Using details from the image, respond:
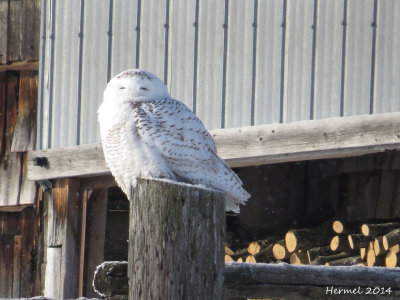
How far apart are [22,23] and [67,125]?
1647mm

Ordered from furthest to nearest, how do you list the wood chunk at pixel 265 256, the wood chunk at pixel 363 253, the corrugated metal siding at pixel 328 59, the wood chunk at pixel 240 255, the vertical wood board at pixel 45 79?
the vertical wood board at pixel 45 79, the wood chunk at pixel 240 255, the wood chunk at pixel 265 256, the wood chunk at pixel 363 253, the corrugated metal siding at pixel 328 59

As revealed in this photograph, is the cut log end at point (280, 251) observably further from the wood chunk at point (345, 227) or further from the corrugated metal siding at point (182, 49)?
the corrugated metal siding at point (182, 49)

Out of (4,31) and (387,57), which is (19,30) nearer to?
(4,31)

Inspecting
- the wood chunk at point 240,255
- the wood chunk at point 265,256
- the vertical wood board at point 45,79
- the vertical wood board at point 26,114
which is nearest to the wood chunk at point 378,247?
the wood chunk at point 265,256

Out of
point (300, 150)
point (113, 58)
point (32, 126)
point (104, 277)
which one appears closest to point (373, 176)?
point (300, 150)

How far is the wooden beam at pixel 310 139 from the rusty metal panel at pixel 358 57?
174 mm

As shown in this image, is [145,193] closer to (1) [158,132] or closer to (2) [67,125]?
(1) [158,132]

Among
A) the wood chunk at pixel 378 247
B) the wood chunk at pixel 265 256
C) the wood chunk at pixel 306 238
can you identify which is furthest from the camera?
the wood chunk at pixel 265 256

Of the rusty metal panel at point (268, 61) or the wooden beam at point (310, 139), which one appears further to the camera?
the rusty metal panel at point (268, 61)

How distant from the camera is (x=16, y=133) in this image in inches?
376

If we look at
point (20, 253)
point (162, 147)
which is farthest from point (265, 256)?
point (162, 147)

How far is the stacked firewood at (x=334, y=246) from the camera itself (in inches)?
288

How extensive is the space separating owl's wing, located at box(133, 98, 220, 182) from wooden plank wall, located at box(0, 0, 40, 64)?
4.51 metres

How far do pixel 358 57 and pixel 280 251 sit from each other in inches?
76.6
